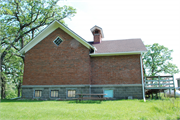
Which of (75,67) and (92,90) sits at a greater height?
(75,67)

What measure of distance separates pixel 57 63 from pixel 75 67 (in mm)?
2147

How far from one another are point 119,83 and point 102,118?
917cm

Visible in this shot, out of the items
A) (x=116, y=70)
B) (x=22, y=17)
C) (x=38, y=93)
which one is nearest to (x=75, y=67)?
(x=116, y=70)

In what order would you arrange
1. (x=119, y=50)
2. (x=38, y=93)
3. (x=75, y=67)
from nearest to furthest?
(x=75, y=67) < (x=119, y=50) < (x=38, y=93)

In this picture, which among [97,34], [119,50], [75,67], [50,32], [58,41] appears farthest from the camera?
[97,34]

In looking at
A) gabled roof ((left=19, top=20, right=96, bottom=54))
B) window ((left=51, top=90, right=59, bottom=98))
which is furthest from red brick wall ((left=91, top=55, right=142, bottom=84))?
window ((left=51, top=90, right=59, bottom=98))

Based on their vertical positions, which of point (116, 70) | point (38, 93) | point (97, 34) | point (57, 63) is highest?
point (97, 34)

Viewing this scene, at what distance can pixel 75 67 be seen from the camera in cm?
1627

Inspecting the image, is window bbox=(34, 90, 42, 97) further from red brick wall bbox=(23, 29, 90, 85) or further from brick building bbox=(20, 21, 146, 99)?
red brick wall bbox=(23, 29, 90, 85)

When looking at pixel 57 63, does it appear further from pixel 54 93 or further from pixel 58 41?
pixel 54 93

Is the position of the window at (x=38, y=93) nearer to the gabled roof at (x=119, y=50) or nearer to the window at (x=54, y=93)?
the window at (x=54, y=93)

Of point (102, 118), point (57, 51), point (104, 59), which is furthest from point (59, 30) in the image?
point (102, 118)

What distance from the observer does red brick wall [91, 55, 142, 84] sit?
15.7 m

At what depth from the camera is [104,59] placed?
16.6m
